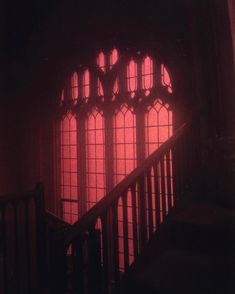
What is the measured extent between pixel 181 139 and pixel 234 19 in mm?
1570

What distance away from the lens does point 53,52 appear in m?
5.91

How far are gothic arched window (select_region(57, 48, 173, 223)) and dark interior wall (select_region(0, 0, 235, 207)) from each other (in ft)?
0.64

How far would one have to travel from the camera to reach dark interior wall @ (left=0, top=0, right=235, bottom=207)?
4598mm

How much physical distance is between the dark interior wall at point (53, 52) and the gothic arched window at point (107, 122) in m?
0.19

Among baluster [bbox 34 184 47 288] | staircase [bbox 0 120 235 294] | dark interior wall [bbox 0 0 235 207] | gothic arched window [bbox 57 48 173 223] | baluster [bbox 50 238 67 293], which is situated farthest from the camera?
gothic arched window [bbox 57 48 173 223]

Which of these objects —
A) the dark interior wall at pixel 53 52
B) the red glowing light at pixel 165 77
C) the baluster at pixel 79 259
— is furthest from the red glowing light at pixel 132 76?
the baluster at pixel 79 259

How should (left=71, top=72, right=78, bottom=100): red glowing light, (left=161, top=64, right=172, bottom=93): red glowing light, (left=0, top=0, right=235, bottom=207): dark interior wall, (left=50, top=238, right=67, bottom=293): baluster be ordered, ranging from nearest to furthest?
(left=50, top=238, right=67, bottom=293): baluster, (left=0, top=0, right=235, bottom=207): dark interior wall, (left=161, top=64, right=172, bottom=93): red glowing light, (left=71, top=72, right=78, bottom=100): red glowing light

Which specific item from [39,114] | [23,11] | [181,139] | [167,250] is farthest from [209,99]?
[23,11]

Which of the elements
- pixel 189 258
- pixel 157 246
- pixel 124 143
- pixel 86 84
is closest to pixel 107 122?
pixel 124 143

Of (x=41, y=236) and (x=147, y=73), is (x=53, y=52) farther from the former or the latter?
(x=41, y=236)

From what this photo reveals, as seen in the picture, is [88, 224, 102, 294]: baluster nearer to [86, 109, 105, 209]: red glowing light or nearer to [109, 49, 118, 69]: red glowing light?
[86, 109, 105, 209]: red glowing light

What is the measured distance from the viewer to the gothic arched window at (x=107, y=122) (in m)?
4.96

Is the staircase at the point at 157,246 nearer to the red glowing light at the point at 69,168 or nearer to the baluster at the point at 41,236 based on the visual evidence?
the baluster at the point at 41,236

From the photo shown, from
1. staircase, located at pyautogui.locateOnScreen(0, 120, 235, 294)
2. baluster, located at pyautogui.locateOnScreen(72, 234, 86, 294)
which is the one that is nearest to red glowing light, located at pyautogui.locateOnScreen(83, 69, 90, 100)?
staircase, located at pyautogui.locateOnScreen(0, 120, 235, 294)
